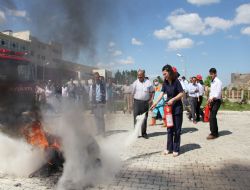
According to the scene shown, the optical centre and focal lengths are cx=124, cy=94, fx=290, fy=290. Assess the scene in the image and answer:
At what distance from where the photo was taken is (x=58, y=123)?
20.0ft

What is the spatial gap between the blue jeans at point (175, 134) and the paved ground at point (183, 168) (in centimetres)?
25

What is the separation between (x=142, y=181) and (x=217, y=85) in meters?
4.39

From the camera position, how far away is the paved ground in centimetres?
454

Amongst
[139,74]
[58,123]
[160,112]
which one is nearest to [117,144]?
[58,123]

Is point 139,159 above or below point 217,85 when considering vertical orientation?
below

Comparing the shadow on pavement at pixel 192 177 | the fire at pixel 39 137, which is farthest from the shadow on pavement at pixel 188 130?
the fire at pixel 39 137

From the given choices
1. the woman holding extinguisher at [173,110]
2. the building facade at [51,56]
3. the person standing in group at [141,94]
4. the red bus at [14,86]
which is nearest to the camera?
the building facade at [51,56]

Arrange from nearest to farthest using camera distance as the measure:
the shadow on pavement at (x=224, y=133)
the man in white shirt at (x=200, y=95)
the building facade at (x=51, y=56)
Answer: the building facade at (x=51, y=56)
the shadow on pavement at (x=224, y=133)
the man in white shirt at (x=200, y=95)

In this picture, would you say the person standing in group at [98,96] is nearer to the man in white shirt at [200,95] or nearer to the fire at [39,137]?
the fire at [39,137]

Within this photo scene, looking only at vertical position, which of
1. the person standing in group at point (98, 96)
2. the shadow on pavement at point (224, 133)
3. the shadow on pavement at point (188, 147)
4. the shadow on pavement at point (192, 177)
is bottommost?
the shadow on pavement at point (192, 177)

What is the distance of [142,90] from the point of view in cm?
818

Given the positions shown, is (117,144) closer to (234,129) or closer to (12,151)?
(12,151)

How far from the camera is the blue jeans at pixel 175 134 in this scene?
6.39 meters

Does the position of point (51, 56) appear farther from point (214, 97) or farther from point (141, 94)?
point (214, 97)
